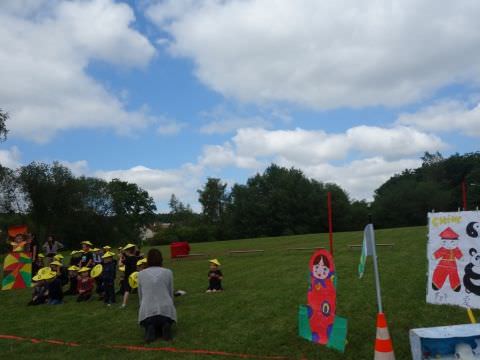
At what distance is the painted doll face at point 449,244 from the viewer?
6.95 metres

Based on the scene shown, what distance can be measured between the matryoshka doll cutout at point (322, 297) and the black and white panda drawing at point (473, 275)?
1889mm

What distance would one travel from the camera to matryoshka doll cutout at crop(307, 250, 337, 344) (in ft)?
22.2

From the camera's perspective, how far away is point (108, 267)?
11.6 m

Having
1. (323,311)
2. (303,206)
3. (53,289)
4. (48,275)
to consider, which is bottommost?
(53,289)

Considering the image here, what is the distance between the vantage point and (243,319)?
8.80 m

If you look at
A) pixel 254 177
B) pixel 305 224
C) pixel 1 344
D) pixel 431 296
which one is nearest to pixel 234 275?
pixel 1 344

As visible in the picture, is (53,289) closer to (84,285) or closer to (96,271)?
(84,285)

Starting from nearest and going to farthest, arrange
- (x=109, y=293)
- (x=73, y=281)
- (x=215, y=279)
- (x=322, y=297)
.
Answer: (x=322, y=297) → (x=109, y=293) → (x=215, y=279) → (x=73, y=281)

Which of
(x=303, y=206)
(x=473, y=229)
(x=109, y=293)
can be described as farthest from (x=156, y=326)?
(x=303, y=206)

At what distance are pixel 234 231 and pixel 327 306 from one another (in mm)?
70598

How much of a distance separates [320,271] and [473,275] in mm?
2159

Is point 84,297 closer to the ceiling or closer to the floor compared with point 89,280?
closer to the floor

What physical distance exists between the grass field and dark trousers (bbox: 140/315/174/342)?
189mm

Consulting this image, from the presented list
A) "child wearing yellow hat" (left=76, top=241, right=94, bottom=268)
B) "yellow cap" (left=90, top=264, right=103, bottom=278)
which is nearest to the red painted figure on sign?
"yellow cap" (left=90, top=264, right=103, bottom=278)
